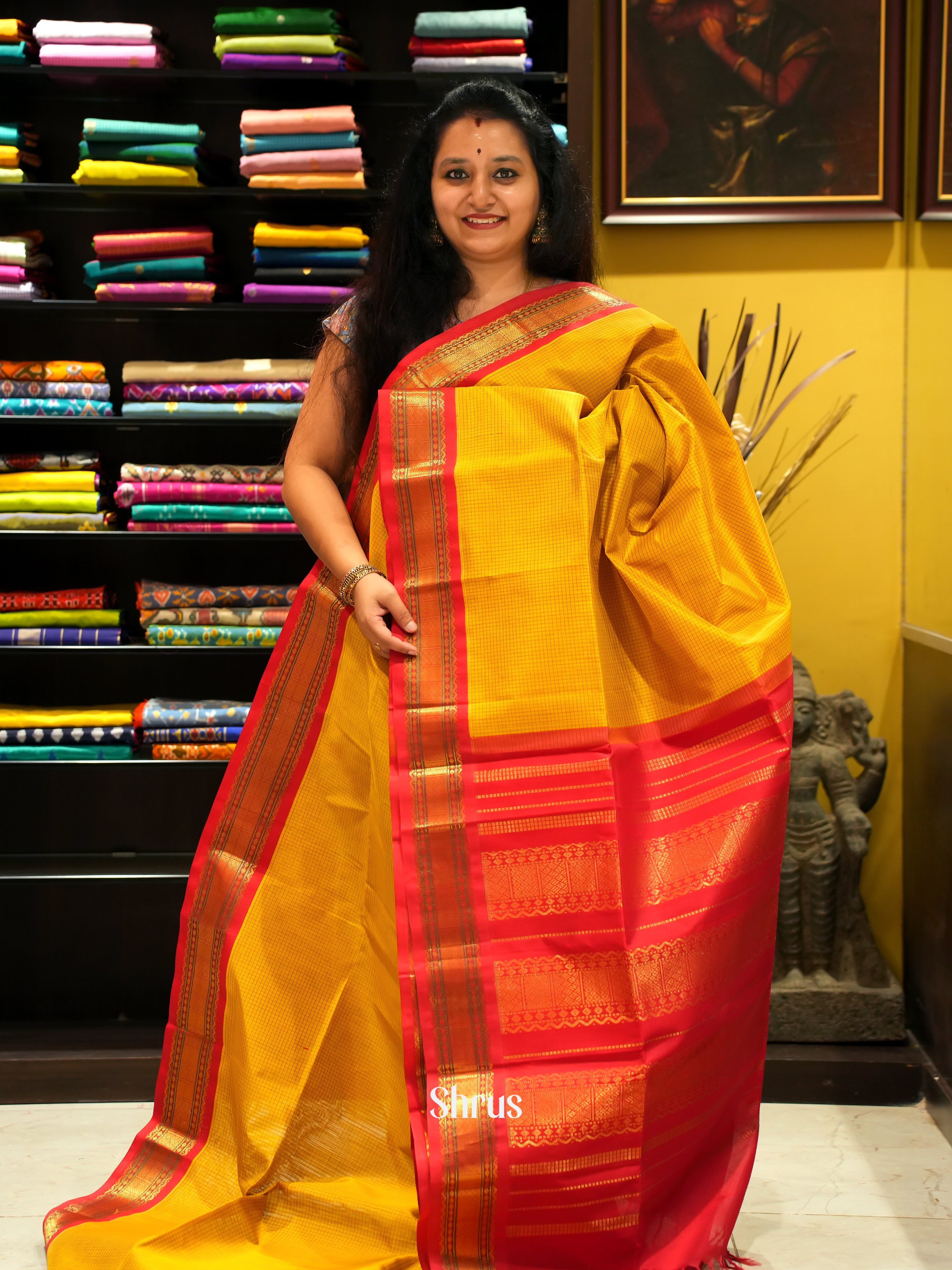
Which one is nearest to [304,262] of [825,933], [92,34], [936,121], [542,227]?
[92,34]

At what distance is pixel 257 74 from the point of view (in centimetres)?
254

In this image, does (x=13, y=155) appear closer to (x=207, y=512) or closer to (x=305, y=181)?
(x=305, y=181)

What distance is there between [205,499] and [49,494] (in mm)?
334

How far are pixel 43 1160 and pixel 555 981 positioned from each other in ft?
4.07

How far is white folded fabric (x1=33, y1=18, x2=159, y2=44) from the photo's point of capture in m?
2.54

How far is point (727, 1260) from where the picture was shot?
1.73m

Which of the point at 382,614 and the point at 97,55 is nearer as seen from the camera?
the point at 382,614

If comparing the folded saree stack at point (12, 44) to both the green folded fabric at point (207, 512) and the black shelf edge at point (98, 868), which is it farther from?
the black shelf edge at point (98, 868)

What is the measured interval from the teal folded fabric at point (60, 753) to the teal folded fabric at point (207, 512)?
0.51 metres

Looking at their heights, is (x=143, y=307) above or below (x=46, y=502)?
above

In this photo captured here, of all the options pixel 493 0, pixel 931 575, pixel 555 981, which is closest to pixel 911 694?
pixel 931 575

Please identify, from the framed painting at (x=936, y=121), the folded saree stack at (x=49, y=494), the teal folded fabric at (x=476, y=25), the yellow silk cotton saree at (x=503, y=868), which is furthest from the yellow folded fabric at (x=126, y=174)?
the framed painting at (x=936, y=121)

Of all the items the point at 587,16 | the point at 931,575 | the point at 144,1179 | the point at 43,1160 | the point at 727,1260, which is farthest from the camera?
the point at 931,575

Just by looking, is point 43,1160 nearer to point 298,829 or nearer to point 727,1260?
point 298,829
